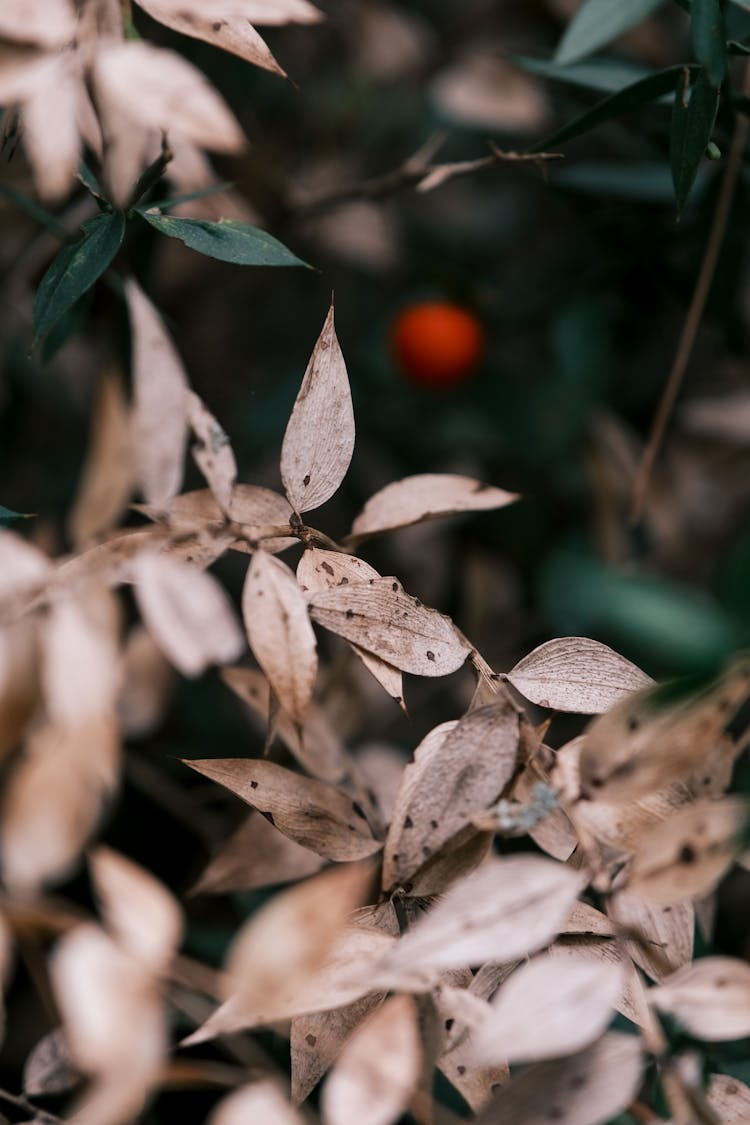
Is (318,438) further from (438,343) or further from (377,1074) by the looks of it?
(438,343)

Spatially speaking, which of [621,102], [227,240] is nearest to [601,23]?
[621,102]

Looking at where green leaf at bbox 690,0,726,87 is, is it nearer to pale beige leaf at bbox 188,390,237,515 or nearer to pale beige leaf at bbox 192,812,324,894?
pale beige leaf at bbox 188,390,237,515

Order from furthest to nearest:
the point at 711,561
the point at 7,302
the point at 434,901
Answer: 1. the point at 711,561
2. the point at 7,302
3. the point at 434,901

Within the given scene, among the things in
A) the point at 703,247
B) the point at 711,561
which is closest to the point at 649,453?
the point at 703,247

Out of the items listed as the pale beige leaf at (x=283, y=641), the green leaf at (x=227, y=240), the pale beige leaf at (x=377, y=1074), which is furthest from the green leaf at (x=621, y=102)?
the pale beige leaf at (x=377, y=1074)

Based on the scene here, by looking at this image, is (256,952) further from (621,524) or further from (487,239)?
(487,239)

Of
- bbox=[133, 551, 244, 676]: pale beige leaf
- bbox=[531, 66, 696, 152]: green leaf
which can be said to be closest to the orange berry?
bbox=[531, 66, 696, 152]: green leaf
